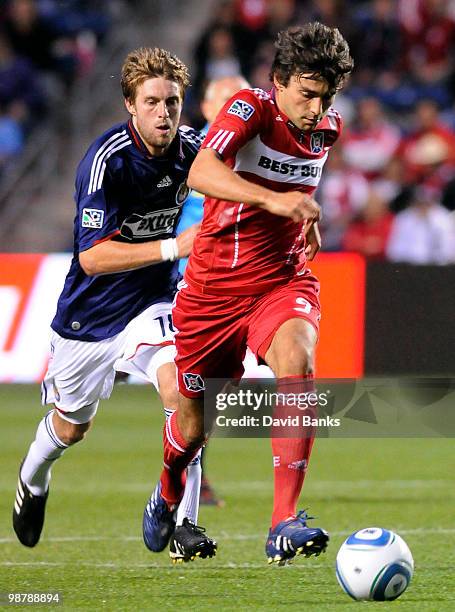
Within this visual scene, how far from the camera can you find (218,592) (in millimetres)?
5719

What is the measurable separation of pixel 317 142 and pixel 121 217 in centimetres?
123

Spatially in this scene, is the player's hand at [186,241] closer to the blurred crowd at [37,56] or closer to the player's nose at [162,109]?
the player's nose at [162,109]

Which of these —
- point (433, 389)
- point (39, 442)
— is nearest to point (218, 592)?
point (39, 442)

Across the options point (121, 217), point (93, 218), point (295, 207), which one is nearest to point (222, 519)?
point (121, 217)

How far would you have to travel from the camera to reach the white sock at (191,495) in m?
6.33

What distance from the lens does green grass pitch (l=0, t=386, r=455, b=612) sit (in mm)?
5664

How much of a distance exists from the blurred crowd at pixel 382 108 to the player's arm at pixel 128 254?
23.0ft

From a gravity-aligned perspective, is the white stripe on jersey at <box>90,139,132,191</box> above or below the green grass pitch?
above

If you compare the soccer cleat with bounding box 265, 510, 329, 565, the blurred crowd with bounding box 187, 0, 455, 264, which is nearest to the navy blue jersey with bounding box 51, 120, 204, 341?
the soccer cleat with bounding box 265, 510, 329, 565

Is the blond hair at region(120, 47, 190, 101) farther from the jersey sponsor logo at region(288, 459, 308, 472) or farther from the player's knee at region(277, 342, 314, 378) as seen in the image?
the jersey sponsor logo at region(288, 459, 308, 472)

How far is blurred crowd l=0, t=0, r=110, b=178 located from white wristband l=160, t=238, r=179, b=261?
1046 centimetres

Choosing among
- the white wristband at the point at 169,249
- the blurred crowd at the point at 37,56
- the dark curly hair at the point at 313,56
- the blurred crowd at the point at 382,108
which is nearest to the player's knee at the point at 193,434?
the white wristband at the point at 169,249

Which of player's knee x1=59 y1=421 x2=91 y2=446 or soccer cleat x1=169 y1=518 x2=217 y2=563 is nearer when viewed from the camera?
soccer cleat x1=169 y1=518 x2=217 y2=563

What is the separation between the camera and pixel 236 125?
5.44m
